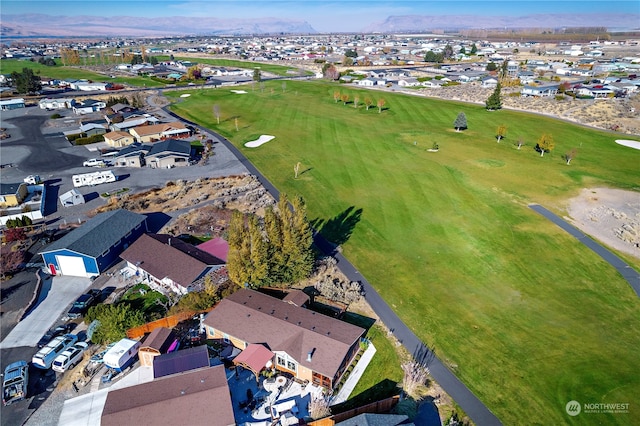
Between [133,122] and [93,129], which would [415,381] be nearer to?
[133,122]

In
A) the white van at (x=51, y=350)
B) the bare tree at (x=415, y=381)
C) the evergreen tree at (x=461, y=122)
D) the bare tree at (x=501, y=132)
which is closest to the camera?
the bare tree at (x=415, y=381)

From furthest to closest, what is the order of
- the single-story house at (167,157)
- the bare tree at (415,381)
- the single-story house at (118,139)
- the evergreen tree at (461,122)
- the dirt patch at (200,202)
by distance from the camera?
1. the evergreen tree at (461,122)
2. the single-story house at (118,139)
3. the single-story house at (167,157)
4. the dirt patch at (200,202)
5. the bare tree at (415,381)

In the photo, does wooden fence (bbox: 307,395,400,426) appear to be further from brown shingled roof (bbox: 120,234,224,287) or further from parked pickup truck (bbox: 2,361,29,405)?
parked pickup truck (bbox: 2,361,29,405)

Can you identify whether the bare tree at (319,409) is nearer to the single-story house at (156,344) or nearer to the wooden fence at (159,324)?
the single-story house at (156,344)

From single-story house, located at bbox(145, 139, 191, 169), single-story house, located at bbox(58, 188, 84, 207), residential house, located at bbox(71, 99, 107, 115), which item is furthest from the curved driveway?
residential house, located at bbox(71, 99, 107, 115)

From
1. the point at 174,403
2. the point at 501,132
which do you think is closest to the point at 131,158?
the point at 174,403

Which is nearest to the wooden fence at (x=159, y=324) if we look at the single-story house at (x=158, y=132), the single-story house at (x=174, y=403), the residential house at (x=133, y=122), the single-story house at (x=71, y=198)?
the single-story house at (x=174, y=403)
